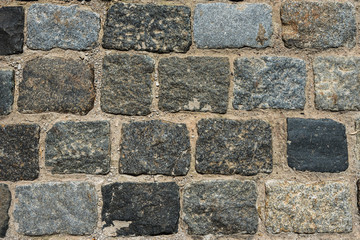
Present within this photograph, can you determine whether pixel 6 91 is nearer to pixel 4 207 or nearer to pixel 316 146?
pixel 4 207

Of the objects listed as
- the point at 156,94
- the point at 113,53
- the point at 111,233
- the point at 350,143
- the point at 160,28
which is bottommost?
the point at 111,233

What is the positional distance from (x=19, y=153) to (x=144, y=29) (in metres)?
0.78

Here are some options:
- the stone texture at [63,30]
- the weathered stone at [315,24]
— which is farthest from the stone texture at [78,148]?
the weathered stone at [315,24]

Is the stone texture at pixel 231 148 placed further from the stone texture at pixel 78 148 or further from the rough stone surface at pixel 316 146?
the stone texture at pixel 78 148

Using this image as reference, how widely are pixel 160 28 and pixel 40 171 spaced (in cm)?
83

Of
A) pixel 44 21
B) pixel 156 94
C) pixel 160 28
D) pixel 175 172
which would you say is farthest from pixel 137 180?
pixel 44 21

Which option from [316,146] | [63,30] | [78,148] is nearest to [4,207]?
[78,148]

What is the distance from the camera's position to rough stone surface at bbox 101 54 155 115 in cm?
149

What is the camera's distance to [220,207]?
1477 mm

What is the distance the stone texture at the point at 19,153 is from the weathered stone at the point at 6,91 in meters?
0.09

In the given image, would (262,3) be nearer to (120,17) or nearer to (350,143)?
(120,17)

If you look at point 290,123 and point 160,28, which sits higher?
point 160,28

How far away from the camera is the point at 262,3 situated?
5.05 feet

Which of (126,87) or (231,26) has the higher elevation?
(231,26)
